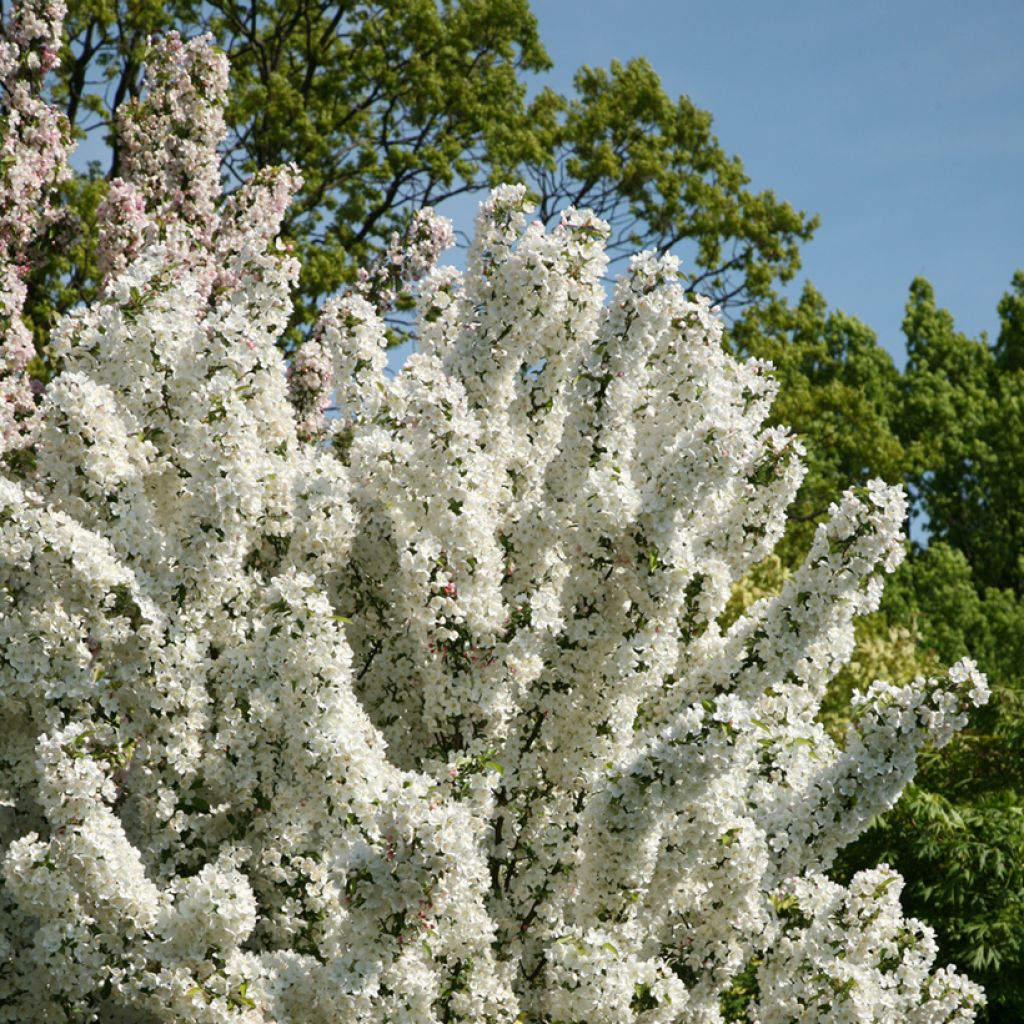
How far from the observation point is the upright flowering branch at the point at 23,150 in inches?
617

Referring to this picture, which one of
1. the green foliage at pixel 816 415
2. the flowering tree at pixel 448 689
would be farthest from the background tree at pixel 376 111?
the flowering tree at pixel 448 689

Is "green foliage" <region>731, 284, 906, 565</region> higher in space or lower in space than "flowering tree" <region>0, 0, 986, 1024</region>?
higher

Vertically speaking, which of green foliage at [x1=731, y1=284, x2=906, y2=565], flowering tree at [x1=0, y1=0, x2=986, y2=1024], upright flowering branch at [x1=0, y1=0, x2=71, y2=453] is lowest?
flowering tree at [x1=0, y1=0, x2=986, y2=1024]

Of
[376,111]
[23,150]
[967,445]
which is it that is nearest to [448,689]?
[23,150]

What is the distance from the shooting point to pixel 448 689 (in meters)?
9.45

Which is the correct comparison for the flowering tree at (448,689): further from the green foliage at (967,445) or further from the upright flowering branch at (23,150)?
the green foliage at (967,445)

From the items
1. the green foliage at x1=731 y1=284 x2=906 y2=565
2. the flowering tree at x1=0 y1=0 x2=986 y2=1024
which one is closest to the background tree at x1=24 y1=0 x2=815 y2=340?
the green foliage at x1=731 y1=284 x2=906 y2=565

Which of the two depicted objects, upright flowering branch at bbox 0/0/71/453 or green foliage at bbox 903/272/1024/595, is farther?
green foliage at bbox 903/272/1024/595

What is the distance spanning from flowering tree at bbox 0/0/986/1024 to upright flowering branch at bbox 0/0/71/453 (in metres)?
5.19

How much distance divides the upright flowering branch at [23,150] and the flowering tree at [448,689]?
17.0ft

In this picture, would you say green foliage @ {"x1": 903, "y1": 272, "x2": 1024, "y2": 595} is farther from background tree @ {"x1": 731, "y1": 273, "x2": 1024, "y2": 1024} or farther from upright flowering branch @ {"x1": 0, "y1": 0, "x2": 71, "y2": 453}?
upright flowering branch @ {"x1": 0, "y1": 0, "x2": 71, "y2": 453}

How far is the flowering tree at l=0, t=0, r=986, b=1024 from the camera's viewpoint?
8109 mm

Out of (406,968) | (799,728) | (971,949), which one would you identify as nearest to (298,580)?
(406,968)

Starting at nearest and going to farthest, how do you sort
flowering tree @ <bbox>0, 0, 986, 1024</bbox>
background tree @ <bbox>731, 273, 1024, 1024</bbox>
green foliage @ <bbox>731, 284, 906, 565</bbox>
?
flowering tree @ <bbox>0, 0, 986, 1024</bbox> < background tree @ <bbox>731, 273, 1024, 1024</bbox> < green foliage @ <bbox>731, 284, 906, 565</bbox>
